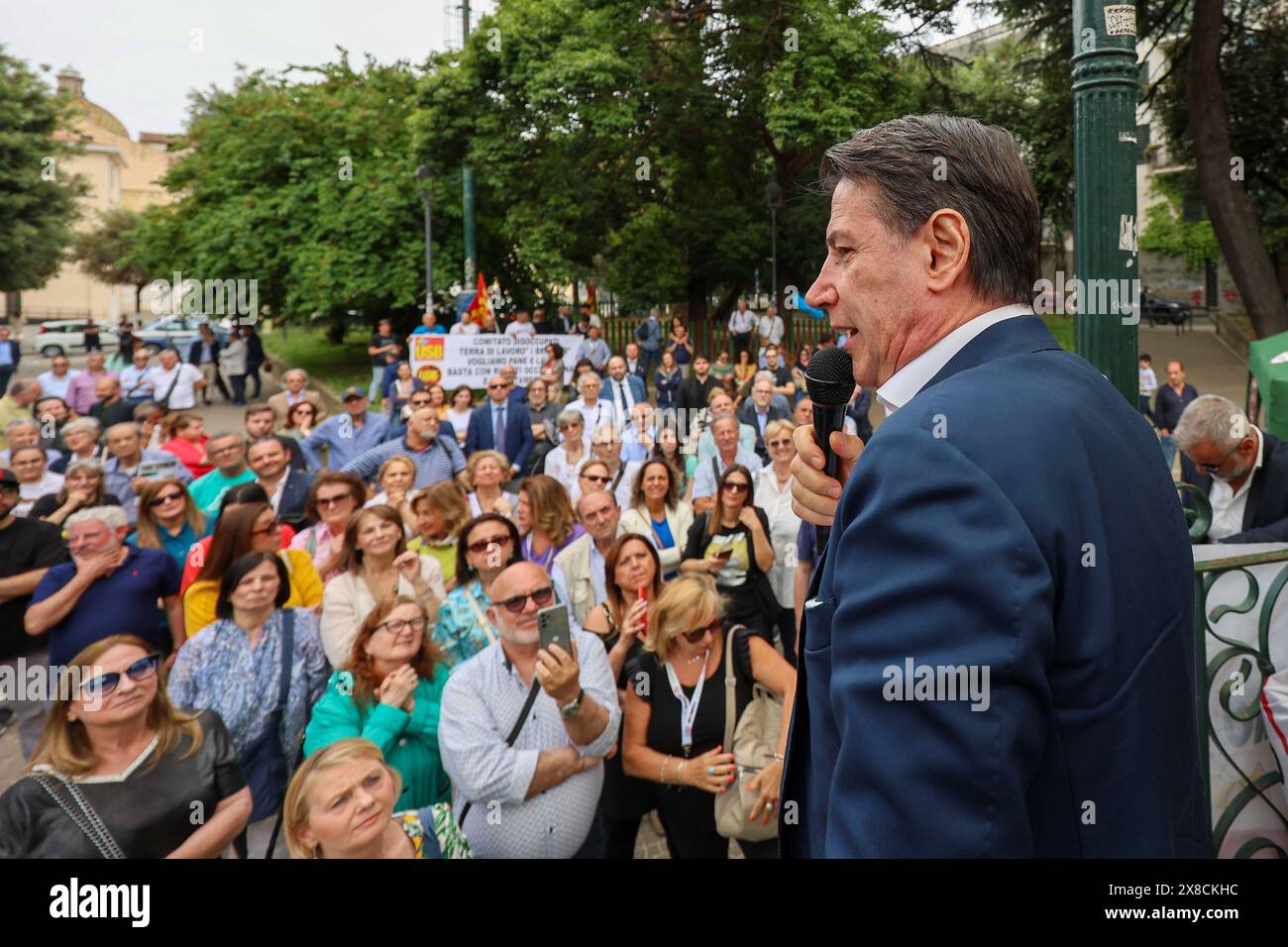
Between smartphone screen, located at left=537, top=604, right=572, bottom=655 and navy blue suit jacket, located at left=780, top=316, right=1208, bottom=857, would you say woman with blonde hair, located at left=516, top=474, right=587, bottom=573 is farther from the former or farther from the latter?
navy blue suit jacket, located at left=780, top=316, right=1208, bottom=857

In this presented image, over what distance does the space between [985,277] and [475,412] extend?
9.03 metres

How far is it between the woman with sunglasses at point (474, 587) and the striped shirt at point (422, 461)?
279 cm

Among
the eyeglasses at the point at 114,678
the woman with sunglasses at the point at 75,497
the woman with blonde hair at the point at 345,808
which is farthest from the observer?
the woman with sunglasses at the point at 75,497

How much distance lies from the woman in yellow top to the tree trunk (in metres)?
15.6

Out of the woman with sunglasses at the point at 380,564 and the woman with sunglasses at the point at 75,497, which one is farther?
the woman with sunglasses at the point at 75,497

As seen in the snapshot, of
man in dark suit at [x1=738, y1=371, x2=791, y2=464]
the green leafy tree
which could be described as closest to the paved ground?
the green leafy tree

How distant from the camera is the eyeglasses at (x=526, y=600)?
13.6ft

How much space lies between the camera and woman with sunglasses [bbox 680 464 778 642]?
602cm

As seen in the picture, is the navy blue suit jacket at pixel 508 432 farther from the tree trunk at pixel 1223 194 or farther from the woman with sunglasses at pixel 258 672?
the tree trunk at pixel 1223 194

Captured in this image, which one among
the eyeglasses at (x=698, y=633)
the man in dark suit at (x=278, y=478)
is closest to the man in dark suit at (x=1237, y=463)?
the eyeglasses at (x=698, y=633)

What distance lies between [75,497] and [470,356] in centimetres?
841

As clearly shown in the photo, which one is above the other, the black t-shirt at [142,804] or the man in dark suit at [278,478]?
the man in dark suit at [278,478]

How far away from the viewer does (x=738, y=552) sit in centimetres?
612

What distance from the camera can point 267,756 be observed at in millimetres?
4379
